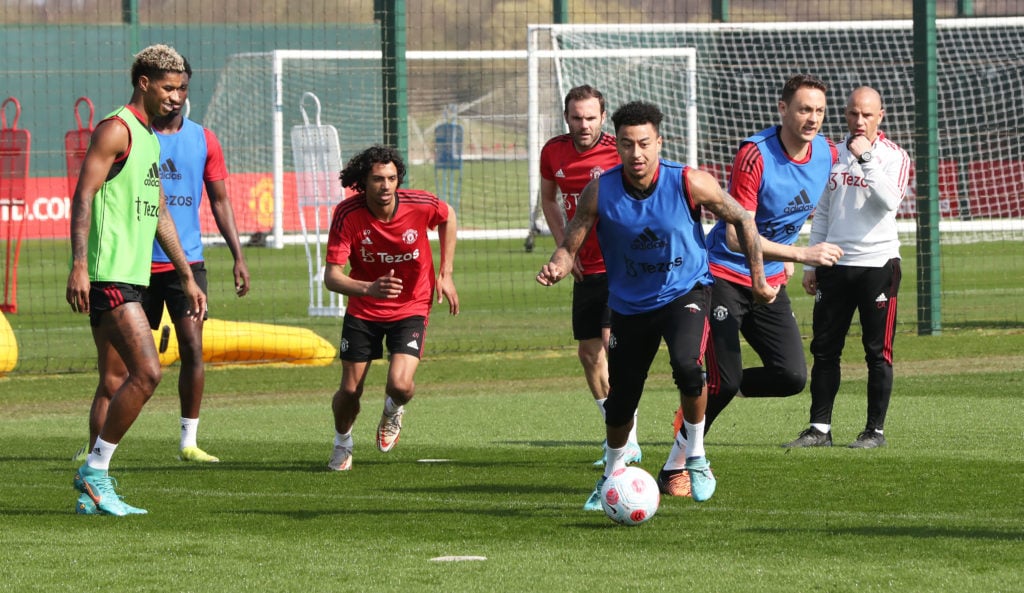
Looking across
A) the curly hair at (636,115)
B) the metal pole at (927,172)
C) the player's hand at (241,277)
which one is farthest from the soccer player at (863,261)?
the metal pole at (927,172)

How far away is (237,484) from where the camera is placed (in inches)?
351

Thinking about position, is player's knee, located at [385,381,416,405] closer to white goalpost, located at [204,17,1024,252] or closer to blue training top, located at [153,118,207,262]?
blue training top, located at [153,118,207,262]

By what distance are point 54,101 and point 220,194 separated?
117 ft

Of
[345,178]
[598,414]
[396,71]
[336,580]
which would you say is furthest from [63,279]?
Answer: [336,580]

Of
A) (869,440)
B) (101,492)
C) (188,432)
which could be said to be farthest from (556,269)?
(188,432)

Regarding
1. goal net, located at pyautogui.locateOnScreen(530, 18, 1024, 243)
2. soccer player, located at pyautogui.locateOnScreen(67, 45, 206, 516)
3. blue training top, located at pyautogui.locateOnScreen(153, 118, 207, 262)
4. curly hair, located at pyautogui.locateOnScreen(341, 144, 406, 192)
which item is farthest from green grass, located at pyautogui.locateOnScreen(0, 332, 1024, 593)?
goal net, located at pyautogui.locateOnScreen(530, 18, 1024, 243)

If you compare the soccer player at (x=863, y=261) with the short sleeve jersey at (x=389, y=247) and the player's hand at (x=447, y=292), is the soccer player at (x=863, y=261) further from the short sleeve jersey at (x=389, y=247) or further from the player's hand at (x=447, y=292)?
the short sleeve jersey at (x=389, y=247)

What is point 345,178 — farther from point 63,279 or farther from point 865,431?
point 63,279

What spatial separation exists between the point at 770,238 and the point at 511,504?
207cm

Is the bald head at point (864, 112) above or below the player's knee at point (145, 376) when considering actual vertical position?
above

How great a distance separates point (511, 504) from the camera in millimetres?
8062

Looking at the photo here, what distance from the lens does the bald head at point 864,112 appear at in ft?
31.7

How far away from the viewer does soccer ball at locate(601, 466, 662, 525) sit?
7.29 metres

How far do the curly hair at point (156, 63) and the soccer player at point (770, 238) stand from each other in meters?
2.82
